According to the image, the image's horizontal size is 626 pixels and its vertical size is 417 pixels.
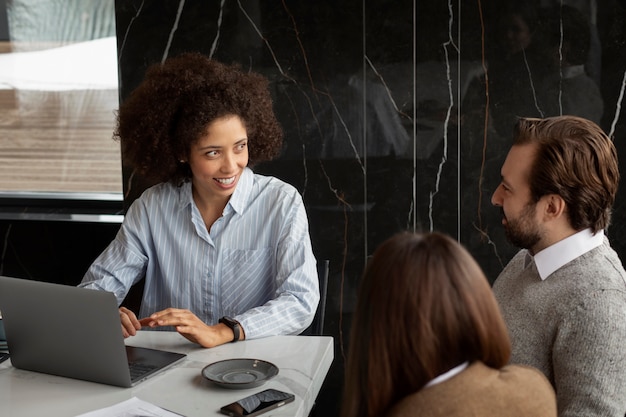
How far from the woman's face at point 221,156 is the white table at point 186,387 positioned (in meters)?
0.54

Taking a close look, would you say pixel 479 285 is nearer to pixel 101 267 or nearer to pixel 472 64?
pixel 101 267

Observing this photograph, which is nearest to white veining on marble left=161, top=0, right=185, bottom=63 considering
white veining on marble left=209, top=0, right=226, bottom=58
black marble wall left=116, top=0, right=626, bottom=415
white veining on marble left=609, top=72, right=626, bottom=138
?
black marble wall left=116, top=0, right=626, bottom=415

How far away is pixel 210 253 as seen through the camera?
2379 millimetres

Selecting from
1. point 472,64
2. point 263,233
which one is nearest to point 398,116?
point 472,64

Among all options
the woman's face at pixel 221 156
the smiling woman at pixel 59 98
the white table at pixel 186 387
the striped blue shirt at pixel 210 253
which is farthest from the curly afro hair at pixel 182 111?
the smiling woman at pixel 59 98

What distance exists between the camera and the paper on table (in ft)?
5.26

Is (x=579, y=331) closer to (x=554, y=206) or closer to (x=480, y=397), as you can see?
(x=554, y=206)

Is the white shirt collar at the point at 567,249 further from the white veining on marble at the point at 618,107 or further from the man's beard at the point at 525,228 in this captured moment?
the white veining on marble at the point at 618,107

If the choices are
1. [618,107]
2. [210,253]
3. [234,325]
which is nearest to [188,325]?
[234,325]

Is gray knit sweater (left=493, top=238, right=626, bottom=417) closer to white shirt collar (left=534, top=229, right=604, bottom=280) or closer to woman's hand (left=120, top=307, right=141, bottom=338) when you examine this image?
white shirt collar (left=534, top=229, right=604, bottom=280)

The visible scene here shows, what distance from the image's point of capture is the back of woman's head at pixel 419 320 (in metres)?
1.11

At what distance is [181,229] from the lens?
2410 mm

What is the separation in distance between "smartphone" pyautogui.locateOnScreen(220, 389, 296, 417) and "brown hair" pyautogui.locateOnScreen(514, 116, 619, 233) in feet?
2.26

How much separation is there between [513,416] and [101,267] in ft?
4.89
